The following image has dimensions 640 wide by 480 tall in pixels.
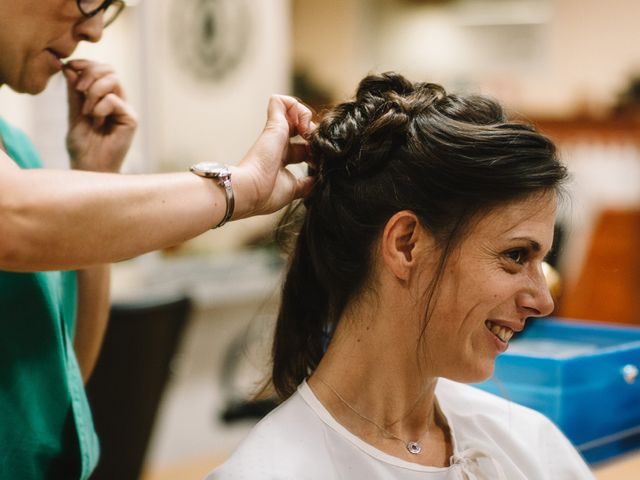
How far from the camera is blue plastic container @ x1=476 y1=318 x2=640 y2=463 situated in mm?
1792

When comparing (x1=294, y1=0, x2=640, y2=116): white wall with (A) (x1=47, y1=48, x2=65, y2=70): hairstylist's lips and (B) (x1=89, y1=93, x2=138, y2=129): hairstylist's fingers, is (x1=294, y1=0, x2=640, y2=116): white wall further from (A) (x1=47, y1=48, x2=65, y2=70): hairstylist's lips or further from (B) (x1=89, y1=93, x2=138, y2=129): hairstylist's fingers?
(A) (x1=47, y1=48, x2=65, y2=70): hairstylist's lips

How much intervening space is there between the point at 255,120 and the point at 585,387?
3.09 meters

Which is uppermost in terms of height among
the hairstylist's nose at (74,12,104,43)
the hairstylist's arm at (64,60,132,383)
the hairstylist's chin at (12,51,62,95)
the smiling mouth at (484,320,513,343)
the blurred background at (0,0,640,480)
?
the hairstylist's nose at (74,12,104,43)

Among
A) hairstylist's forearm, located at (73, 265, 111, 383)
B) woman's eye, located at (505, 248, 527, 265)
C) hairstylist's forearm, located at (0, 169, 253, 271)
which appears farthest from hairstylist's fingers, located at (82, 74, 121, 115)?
woman's eye, located at (505, 248, 527, 265)

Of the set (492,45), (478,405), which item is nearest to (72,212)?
(478,405)

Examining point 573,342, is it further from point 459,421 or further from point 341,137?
point 341,137

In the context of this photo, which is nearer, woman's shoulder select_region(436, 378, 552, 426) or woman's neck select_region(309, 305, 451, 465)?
woman's neck select_region(309, 305, 451, 465)

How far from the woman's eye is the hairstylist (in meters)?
0.31

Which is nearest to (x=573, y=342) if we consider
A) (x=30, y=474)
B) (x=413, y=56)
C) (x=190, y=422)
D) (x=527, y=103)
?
(x=30, y=474)

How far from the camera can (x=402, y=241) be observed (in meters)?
1.36

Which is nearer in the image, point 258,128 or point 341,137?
point 341,137

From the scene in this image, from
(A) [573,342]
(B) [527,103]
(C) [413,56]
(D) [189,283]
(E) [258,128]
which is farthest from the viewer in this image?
(C) [413,56]

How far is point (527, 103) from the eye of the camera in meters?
7.46

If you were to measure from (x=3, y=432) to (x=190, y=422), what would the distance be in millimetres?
3082
